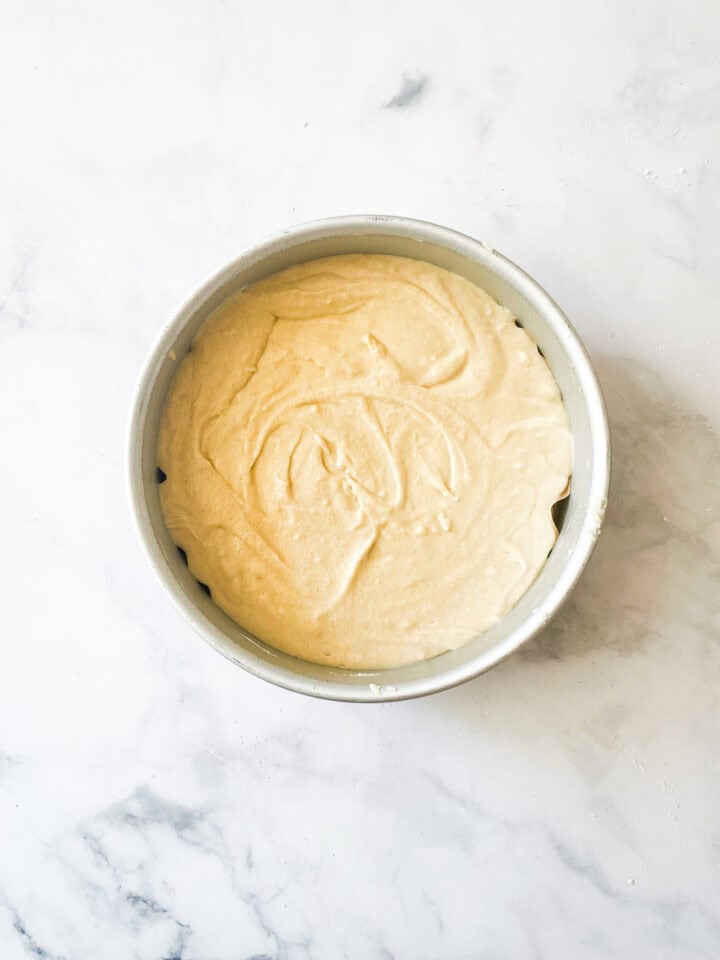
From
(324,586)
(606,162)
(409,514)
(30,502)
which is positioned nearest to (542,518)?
(409,514)

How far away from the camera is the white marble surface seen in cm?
159

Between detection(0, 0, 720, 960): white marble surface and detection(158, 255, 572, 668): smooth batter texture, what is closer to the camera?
detection(158, 255, 572, 668): smooth batter texture

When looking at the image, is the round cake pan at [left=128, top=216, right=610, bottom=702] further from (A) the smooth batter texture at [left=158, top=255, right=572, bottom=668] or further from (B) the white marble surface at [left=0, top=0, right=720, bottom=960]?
(B) the white marble surface at [left=0, top=0, right=720, bottom=960]

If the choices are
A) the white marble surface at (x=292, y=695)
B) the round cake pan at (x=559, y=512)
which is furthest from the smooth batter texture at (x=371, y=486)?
the white marble surface at (x=292, y=695)

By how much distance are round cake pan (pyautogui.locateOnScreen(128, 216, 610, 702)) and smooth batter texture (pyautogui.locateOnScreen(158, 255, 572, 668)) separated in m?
0.02

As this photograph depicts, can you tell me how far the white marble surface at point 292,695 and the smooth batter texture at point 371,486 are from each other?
19 centimetres

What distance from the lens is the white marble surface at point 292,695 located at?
159cm

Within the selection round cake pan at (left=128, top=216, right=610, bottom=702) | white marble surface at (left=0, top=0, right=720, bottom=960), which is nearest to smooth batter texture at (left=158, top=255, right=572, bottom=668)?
round cake pan at (left=128, top=216, right=610, bottom=702)

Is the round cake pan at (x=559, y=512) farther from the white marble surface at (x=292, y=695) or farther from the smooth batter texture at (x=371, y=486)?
the white marble surface at (x=292, y=695)

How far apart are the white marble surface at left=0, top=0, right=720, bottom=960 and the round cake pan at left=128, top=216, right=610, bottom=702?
0.18 metres

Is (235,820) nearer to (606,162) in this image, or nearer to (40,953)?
(40,953)

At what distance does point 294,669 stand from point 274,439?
35 centimetres

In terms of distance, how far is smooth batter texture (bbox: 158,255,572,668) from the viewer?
4.75 ft

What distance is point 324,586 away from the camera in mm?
1447
